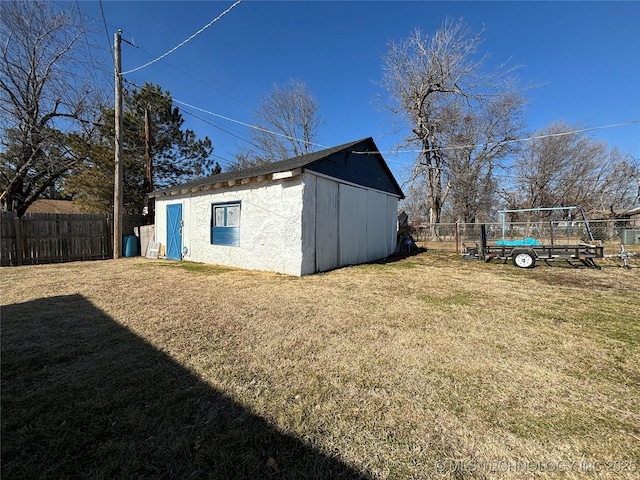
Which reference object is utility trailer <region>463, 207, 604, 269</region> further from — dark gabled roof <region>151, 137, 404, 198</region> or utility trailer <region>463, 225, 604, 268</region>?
dark gabled roof <region>151, 137, 404, 198</region>

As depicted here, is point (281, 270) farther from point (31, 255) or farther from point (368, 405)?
point (31, 255)

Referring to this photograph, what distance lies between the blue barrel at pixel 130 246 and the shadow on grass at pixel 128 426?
32.9 feet

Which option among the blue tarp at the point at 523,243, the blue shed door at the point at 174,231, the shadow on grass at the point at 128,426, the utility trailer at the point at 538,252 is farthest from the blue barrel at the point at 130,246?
the blue tarp at the point at 523,243

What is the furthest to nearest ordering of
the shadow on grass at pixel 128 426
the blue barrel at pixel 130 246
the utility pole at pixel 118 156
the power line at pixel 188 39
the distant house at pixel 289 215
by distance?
the blue barrel at pixel 130 246 < the utility pole at pixel 118 156 < the distant house at pixel 289 215 < the power line at pixel 188 39 < the shadow on grass at pixel 128 426

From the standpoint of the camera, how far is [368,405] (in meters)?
2.04

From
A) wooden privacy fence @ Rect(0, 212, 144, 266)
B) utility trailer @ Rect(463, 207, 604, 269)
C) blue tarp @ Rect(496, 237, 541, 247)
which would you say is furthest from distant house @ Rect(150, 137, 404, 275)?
blue tarp @ Rect(496, 237, 541, 247)

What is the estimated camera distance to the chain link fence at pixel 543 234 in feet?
31.0

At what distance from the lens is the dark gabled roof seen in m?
7.76

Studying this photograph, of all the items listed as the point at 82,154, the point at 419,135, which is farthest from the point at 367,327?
the point at 419,135

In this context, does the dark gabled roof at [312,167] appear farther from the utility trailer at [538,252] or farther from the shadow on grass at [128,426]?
the shadow on grass at [128,426]

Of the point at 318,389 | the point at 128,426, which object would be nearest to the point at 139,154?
the point at 128,426

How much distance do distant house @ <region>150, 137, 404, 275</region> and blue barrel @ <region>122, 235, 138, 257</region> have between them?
1287 mm

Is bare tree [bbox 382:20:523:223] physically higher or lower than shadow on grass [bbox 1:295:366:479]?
higher

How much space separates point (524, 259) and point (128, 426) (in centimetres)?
1055
